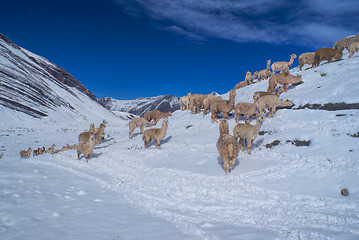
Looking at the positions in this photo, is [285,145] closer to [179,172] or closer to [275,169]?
[275,169]

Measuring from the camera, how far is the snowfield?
13.8 ft

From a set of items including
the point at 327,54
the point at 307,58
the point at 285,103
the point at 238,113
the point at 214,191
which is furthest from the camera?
the point at 307,58

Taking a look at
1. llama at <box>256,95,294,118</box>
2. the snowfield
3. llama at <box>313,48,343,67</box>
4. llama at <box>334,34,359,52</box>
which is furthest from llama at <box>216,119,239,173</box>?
llama at <box>334,34,359,52</box>

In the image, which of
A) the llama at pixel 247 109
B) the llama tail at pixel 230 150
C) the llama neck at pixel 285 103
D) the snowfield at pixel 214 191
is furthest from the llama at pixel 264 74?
the llama tail at pixel 230 150

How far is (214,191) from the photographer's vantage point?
741 cm

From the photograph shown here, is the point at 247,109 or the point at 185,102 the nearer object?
the point at 247,109

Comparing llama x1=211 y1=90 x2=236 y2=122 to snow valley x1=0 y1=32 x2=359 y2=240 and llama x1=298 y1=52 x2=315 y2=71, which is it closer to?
snow valley x1=0 y1=32 x2=359 y2=240

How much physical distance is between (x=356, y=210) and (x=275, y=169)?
327cm

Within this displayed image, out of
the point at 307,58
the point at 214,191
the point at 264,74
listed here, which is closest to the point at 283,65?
the point at 264,74

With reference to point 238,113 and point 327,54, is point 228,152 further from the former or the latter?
point 327,54

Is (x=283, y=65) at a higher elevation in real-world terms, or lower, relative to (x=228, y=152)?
higher

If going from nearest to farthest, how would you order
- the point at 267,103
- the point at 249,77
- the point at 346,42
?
the point at 267,103, the point at 346,42, the point at 249,77

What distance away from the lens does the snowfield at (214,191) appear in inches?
166

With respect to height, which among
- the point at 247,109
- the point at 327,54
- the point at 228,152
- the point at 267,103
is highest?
the point at 327,54
